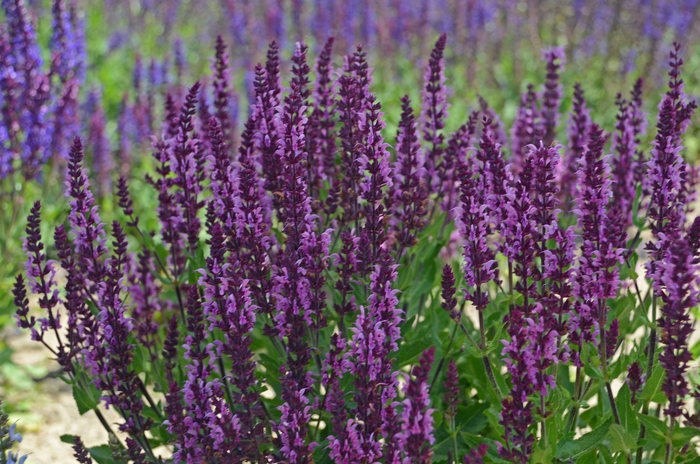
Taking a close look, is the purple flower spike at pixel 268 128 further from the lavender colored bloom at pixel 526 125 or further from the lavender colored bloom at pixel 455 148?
the lavender colored bloom at pixel 526 125

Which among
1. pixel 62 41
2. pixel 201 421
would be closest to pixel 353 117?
pixel 201 421

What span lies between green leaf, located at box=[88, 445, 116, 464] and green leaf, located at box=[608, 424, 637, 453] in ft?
7.03

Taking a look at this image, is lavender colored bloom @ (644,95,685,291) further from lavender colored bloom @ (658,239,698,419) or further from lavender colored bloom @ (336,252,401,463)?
lavender colored bloom @ (336,252,401,463)

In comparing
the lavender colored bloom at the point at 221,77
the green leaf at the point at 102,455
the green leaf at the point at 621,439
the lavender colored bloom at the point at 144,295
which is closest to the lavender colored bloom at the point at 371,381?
the green leaf at the point at 621,439

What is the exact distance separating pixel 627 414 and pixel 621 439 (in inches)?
15.1

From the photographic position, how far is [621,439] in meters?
2.75

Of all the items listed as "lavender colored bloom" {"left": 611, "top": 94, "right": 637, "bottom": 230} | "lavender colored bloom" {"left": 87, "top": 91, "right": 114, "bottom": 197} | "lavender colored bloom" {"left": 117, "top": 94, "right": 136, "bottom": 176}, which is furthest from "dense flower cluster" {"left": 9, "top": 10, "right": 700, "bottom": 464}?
"lavender colored bloom" {"left": 117, "top": 94, "right": 136, "bottom": 176}

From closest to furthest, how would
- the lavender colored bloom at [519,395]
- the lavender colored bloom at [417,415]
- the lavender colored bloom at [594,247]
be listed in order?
the lavender colored bloom at [417,415] → the lavender colored bloom at [519,395] → the lavender colored bloom at [594,247]

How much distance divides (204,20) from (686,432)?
15073 millimetres

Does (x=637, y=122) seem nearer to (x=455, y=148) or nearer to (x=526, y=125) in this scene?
(x=526, y=125)

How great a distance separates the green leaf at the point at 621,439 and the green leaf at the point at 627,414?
0.94ft

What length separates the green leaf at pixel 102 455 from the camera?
11.9ft

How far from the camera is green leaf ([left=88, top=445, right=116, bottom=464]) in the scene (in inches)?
143

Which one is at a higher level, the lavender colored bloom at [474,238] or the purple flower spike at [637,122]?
the purple flower spike at [637,122]
